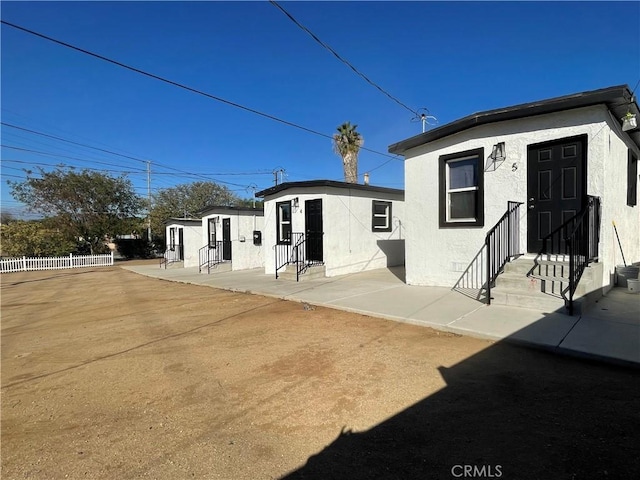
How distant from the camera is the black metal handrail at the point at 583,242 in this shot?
4.90 metres

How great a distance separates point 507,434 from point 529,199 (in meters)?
5.29

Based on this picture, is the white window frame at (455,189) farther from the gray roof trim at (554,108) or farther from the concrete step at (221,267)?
the concrete step at (221,267)

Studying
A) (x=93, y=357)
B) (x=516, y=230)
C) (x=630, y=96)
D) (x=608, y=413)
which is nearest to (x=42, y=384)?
(x=93, y=357)

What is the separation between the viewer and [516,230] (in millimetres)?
6523

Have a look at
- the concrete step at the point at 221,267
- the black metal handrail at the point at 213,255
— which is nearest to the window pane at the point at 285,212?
the concrete step at the point at 221,267

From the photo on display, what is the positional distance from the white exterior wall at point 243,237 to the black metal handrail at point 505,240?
33.9 ft

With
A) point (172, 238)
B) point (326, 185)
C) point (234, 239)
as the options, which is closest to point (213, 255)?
point (234, 239)

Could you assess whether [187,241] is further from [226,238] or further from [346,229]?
[346,229]

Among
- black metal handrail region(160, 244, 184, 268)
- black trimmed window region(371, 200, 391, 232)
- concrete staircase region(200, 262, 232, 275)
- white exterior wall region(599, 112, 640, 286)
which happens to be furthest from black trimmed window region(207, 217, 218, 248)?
white exterior wall region(599, 112, 640, 286)

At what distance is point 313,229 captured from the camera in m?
11.1

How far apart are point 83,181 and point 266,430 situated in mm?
27626

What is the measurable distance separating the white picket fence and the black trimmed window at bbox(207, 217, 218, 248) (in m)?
11.3

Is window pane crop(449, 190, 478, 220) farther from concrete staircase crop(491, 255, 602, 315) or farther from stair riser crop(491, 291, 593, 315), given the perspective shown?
stair riser crop(491, 291, 593, 315)

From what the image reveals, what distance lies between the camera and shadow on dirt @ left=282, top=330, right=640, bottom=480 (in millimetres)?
2020
